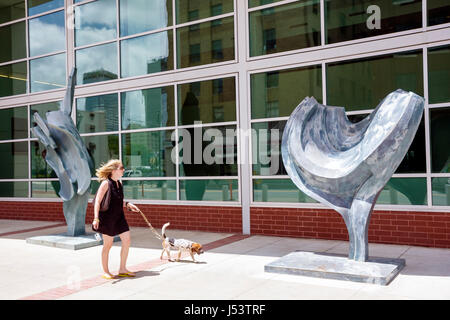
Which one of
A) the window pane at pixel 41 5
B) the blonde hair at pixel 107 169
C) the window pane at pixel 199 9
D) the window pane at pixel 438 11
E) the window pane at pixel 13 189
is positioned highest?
the window pane at pixel 41 5

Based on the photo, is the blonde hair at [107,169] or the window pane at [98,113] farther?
the window pane at [98,113]

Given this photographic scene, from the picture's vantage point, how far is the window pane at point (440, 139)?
26.9 ft

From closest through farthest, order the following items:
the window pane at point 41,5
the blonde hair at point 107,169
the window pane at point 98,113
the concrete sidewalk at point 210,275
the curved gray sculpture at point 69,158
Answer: the concrete sidewalk at point 210,275, the blonde hair at point 107,169, the curved gray sculpture at point 69,158, the window pane at point 98,113, the window pane at point 41,5

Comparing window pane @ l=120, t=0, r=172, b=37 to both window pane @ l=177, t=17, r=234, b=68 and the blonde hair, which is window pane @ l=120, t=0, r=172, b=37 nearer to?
window pane @ l=177, t=17, r=234, b=68

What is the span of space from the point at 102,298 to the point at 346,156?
13.2ft

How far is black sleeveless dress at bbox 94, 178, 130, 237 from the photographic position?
6129mm

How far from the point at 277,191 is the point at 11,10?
11.5 m

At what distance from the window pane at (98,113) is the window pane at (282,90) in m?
4.50

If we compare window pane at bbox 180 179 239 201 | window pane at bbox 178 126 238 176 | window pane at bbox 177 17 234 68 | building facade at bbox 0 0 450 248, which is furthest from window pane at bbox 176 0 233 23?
window pane at bbox 180 179 239 201

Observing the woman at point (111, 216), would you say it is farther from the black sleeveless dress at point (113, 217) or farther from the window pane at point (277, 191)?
the window pane at point (277, 191)

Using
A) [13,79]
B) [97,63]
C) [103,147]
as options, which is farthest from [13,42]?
[103,147]

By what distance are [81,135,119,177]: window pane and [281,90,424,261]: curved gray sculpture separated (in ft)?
23.0

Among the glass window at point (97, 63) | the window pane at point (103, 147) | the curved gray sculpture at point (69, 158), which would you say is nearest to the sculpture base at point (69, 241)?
the curved gray sculpture at point (69, 158)

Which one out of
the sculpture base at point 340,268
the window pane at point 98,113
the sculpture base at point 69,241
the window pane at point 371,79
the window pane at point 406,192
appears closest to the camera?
the sculpture base at point 340,268
